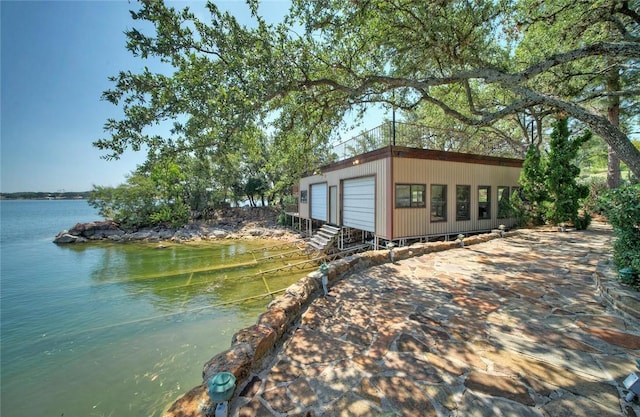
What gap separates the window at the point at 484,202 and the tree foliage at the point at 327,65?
3774 millimetres

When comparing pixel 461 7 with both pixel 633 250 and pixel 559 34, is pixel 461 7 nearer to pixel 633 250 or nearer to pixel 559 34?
pixel 559 34

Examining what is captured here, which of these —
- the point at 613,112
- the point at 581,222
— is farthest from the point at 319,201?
the point at 613,112

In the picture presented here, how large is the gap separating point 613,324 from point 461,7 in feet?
22.0

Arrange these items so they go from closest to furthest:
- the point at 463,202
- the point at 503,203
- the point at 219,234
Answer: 1. the point at 463,202
2. the point at 503,203
3. the point at 219,234

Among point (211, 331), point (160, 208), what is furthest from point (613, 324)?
point (160, 208)

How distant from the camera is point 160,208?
65.7ft

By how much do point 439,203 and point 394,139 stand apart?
9.88ft

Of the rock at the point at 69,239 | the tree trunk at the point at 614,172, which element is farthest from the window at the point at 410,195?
the rock at the point at 69,239

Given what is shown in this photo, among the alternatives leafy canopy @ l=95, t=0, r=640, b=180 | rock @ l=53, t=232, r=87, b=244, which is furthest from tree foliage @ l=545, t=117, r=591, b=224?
rock @ l=53, t=232, r=87, b=244

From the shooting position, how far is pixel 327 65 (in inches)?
238

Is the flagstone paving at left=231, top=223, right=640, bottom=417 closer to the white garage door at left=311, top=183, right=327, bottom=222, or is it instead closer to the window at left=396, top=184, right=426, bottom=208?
the window at left=396, top=184, right=426, bottom=208

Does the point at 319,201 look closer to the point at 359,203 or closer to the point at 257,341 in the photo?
the point at 359,203

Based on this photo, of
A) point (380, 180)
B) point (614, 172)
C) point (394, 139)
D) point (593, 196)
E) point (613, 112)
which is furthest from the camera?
point (593, 196)

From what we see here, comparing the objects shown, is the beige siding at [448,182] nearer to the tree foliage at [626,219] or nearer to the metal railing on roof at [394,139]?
the metal railing on roof at [394,139]
